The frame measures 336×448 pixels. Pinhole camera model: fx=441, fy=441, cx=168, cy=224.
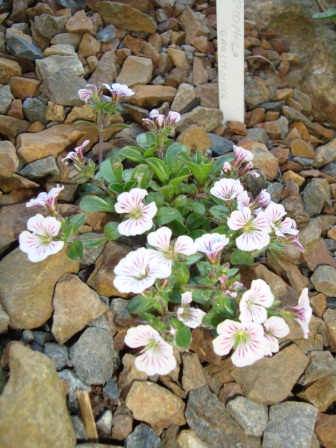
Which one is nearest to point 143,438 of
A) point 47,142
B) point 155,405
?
point 155,405

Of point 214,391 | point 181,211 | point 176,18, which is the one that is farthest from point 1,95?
point 214,391

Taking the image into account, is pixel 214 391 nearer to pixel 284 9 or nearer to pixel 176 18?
pixel 176 18

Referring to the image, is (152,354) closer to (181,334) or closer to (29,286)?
(181,334)

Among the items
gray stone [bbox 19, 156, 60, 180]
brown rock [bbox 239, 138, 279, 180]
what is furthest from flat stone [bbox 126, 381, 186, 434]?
brown rock [bbox 239, 138, 279, 180]

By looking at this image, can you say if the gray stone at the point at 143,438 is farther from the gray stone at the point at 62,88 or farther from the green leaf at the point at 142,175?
the gray stone at the point at 62,88

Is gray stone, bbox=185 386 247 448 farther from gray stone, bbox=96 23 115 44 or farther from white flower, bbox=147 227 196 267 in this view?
gray stone, bbox=96 23 115 44
